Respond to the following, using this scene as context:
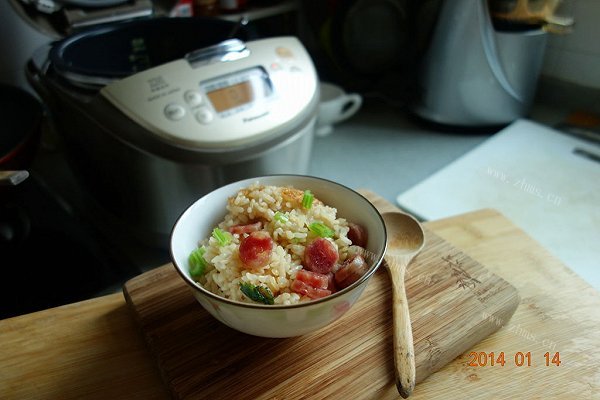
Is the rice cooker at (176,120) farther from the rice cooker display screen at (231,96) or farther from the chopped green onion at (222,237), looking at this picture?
the chopped green onion at (222,237)

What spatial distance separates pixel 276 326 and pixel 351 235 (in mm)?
144

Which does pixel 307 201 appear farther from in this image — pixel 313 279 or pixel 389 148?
pixel 389 148

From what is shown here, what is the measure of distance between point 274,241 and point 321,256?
0.05 metres

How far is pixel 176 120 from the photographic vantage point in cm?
65

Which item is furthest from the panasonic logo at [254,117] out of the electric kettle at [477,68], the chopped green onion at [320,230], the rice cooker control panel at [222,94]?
the electric kettle at [477,68]

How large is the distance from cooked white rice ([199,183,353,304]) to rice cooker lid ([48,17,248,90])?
34 centimetres

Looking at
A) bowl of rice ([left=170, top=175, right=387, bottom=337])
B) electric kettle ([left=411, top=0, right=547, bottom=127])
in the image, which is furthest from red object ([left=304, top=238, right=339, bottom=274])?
electric kettle ([left=411, top=0, right=547, bottom=127])

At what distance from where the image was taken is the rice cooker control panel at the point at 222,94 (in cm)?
65

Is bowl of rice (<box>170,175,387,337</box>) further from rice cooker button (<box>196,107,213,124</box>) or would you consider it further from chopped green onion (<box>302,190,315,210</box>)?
rice cooker button (<box>196,107,213,124</box>)

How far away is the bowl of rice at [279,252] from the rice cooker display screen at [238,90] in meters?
0.14

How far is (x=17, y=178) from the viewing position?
55 cm

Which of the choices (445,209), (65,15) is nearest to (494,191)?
(445,209)

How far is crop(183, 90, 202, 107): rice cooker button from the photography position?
0.67m

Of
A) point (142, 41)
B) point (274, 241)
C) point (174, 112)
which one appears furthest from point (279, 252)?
point (142, 41)
